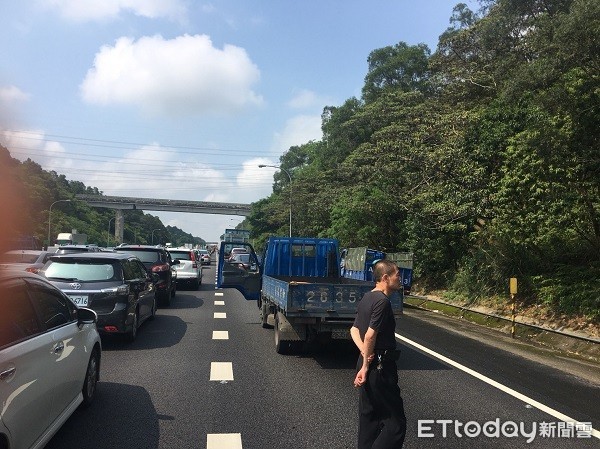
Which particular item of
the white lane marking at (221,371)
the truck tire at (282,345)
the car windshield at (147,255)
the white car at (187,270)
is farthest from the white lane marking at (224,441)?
the white car at (187,270)

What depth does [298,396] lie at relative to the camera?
6.32m

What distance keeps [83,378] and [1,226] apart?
2.30 m

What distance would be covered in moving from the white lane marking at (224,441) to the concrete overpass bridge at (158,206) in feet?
287

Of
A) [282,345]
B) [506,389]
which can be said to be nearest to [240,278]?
[282,345]

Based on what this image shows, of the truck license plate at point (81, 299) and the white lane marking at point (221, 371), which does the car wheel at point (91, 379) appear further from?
the truck license plate at point (81, 299)

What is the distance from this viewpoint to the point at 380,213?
97.0 feet

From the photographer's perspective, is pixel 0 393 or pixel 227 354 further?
pixel 227 354

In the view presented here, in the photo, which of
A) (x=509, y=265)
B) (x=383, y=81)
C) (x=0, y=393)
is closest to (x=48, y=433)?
(x=0, y=393)

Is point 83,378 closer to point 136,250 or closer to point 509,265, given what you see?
point 136,250

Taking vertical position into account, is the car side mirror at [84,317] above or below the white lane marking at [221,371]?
above

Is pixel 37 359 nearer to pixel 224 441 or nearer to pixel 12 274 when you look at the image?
pixel 12 274

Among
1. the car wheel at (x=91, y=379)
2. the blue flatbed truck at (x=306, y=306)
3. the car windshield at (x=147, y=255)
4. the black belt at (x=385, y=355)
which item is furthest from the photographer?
the car windshield at (x=147, y=255)

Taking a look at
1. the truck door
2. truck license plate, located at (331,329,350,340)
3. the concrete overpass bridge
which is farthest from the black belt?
the concrete overpass bridge

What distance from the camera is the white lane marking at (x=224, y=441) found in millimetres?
4652
